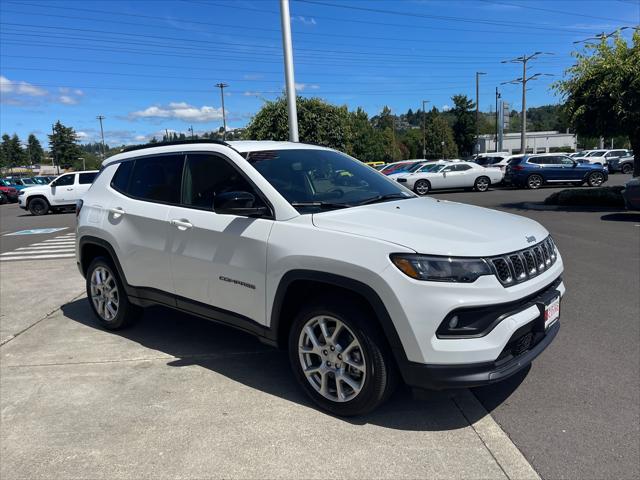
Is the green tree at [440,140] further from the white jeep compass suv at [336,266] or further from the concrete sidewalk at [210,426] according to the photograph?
the concrete sidewalk at [210,426]

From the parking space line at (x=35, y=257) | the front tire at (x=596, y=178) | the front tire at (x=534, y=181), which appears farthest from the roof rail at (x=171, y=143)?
the front tire at (x=596, y=178)

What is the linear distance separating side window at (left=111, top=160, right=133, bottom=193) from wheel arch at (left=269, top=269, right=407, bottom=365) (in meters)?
2.34

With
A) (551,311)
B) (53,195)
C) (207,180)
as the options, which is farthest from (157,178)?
(53,195)

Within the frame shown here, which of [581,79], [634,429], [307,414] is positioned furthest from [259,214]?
[581,79]

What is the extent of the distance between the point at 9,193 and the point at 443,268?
129 feet

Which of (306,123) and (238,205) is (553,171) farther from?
(238,205)

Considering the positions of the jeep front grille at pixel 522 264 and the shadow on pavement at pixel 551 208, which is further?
the shadow on pavement at pixel 551 208

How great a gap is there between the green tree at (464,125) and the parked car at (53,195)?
76117mm

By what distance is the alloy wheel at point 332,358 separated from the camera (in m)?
3.16

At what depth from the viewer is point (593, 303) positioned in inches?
224

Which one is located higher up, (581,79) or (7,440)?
(581,79)

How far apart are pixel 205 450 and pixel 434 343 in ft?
4.87

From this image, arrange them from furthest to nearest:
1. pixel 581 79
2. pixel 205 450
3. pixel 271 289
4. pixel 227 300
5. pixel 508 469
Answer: pixel 581 79 < pixel 227 300 < pixel 271 289 < pixel 205 450 < pixel 508 469

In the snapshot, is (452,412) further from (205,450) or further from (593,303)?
(593,303)
